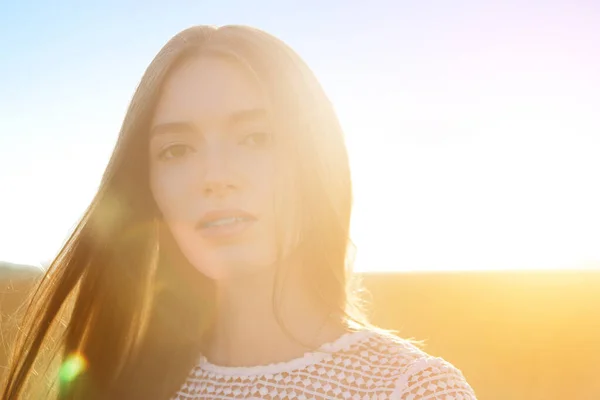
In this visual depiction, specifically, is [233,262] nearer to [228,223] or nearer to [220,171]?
[228,223]

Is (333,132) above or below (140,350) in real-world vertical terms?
above

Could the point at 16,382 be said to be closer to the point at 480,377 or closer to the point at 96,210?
the point at 96,210

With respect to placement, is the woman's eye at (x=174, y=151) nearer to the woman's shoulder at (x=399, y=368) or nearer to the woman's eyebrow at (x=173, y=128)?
the woman's eyebrow at (x=173, y=128)

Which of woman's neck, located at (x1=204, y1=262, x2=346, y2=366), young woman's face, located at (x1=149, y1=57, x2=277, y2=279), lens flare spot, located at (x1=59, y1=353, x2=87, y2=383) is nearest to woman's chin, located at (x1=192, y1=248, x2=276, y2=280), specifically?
young woman's face, located at (x1=149, y1=57, x2=277, y2=279)

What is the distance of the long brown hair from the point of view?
3096mm

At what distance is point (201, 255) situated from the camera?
2.98m

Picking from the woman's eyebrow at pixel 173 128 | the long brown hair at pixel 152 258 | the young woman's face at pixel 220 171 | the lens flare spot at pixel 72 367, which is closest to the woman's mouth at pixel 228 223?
→ the young woman's face at pixel 220 171

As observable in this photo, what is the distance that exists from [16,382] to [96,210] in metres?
0.80

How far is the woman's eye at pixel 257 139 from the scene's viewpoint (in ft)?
9.82

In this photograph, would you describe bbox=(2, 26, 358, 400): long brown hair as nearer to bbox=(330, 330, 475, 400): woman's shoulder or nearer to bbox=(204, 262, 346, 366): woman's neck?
bbox=(204, 262, 346, 366): woman's neck

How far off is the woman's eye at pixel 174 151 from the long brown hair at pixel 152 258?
0.58ft

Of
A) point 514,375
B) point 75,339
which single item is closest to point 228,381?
point 75,339

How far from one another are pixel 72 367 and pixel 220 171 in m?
1.16

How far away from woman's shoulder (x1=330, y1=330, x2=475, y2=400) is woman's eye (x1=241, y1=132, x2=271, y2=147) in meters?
0.82
